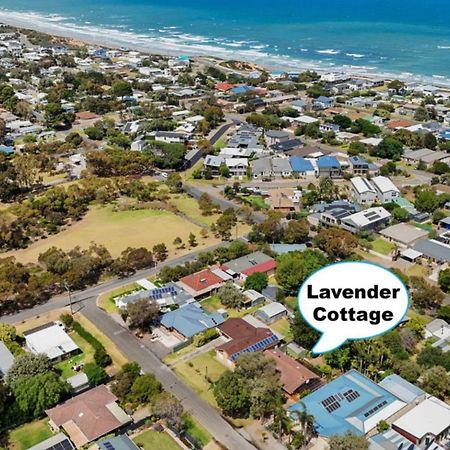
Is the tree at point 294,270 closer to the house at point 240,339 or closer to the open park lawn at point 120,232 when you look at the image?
the house at point 240,339

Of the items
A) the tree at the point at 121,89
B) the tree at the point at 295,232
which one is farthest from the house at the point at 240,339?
the tree at the point at 121,89

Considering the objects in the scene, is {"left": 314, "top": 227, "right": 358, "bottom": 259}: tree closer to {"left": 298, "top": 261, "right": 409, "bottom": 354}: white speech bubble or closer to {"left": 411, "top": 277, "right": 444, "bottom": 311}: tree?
{"left": 411, "top": 277, "right": 444, "bottom": 311}: tree

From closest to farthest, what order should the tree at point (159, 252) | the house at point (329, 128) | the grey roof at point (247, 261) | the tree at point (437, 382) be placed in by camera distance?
the tree at point (437, 382) < the grey roof at point (247, 261) < the tree at point (159, 252) < the house at point (329, 128)

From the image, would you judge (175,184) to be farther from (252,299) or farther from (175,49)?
(175,49)

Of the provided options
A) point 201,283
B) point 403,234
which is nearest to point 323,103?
point 403,234

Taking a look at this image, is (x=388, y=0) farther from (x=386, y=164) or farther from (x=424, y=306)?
(x=424, y=306)

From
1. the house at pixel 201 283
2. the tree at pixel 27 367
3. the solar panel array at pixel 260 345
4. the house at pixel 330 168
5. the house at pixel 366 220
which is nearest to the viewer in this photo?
the tree at pixel 27 367
